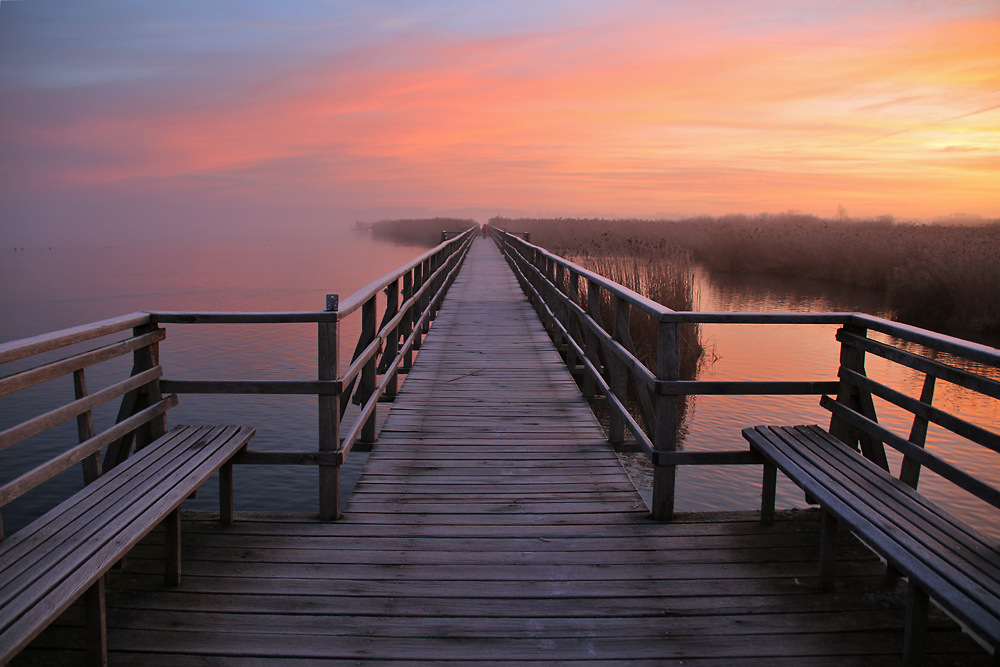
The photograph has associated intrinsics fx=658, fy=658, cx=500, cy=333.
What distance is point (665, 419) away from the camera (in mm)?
3205

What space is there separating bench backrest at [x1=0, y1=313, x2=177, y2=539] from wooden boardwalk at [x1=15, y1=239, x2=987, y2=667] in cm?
54

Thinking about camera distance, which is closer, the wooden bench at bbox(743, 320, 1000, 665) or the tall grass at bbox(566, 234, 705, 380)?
the wooden bench at bbox(743, 320, 1000, 665)

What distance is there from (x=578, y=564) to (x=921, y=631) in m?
1.26

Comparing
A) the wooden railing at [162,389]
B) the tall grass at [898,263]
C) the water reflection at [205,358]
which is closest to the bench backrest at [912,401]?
the wooden railing at [162,389]

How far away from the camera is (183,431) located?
10.9 feet

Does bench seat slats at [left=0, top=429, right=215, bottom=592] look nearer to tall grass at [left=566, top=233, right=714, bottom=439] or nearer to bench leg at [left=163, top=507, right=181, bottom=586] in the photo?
bench leg at [left=163, top=507, right=181, bottom=586]

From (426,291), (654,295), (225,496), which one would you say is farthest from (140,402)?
(654,295)

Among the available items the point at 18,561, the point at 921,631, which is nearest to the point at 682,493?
the point at 921,631

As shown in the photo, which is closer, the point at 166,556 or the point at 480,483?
the point at 166,556

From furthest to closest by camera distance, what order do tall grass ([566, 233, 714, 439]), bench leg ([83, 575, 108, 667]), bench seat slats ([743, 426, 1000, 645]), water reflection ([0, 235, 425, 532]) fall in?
tall grass ([566, 233, 714, 439]), water reflection ([0, 235, 425, 532]), bench leg ([83, 575, 108, 667]), bench seat slats ([743, 426, 1000, 645])

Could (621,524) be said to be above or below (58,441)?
above

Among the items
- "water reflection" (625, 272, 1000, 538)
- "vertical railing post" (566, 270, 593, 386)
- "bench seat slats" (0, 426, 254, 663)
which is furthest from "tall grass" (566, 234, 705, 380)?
"bench seat slats" (0, 426, 254, 663)

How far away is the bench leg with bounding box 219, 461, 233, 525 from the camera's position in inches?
124

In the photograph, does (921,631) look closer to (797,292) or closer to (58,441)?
(58,441)
